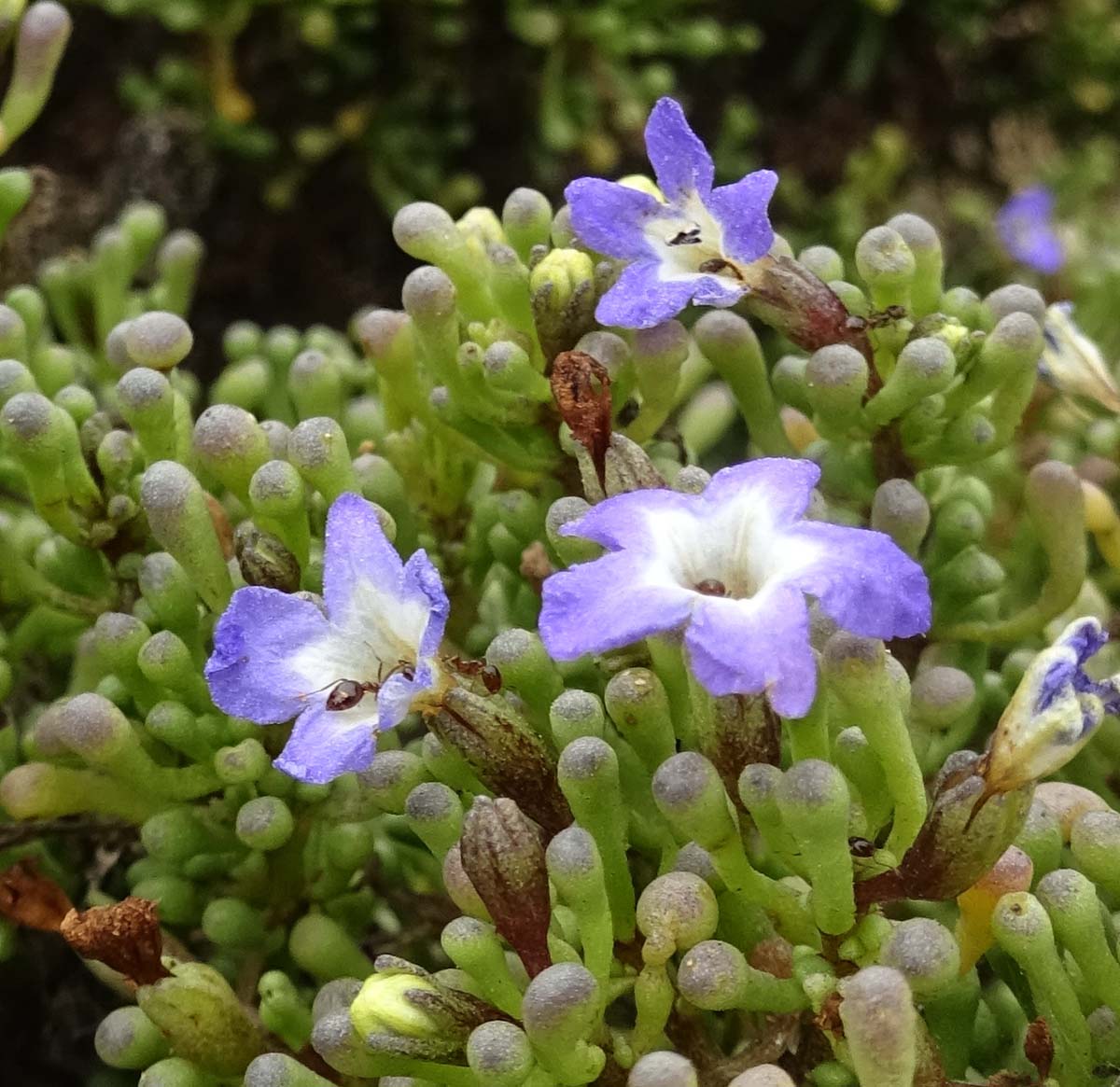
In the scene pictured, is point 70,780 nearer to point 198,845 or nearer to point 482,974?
point 198,845

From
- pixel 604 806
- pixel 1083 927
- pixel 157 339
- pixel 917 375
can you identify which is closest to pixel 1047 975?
pixel 1083 927

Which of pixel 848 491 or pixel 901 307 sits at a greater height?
pixel 901 307

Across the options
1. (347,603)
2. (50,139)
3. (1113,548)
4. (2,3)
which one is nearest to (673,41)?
(50,139)

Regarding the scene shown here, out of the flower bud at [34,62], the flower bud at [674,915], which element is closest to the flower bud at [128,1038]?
the flower bud at [674,915]

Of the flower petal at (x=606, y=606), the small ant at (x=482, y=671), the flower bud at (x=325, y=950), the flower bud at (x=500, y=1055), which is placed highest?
the flower petal at (x=606, y=606)

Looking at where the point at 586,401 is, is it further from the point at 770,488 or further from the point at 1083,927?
the point at 1083,927

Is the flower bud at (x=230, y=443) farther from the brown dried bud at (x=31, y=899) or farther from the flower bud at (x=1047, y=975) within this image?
the flower bud at (x=1047, y=975)
